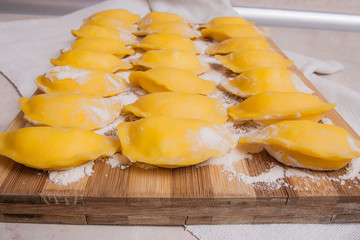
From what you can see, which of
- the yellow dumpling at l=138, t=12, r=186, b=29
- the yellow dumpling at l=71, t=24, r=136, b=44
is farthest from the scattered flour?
the yellow dumpling at l=138, t=12, r=186, b=29

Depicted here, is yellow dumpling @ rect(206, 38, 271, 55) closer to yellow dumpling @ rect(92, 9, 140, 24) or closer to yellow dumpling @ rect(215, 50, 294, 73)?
yellow dumpling @ rect(215, 50, 294, 73)

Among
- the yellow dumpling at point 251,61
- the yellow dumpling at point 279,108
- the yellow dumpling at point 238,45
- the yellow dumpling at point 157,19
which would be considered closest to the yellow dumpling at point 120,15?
the yellow dumpling at point 157,19

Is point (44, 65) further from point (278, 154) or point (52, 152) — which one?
point (278, 154)

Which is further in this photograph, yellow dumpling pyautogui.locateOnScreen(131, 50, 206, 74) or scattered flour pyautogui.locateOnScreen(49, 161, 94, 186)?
yellow dumpling pyautogui.locateOnScreen(131, 50, 206, 74)

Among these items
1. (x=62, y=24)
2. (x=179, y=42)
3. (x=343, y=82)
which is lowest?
(x=343, y=82)

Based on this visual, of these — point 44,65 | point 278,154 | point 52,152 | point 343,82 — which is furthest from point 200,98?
point 343,82

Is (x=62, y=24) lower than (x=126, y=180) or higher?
lower

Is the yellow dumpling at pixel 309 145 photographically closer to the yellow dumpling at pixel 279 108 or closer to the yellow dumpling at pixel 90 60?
the yellow dumpling at pixel 279 108
